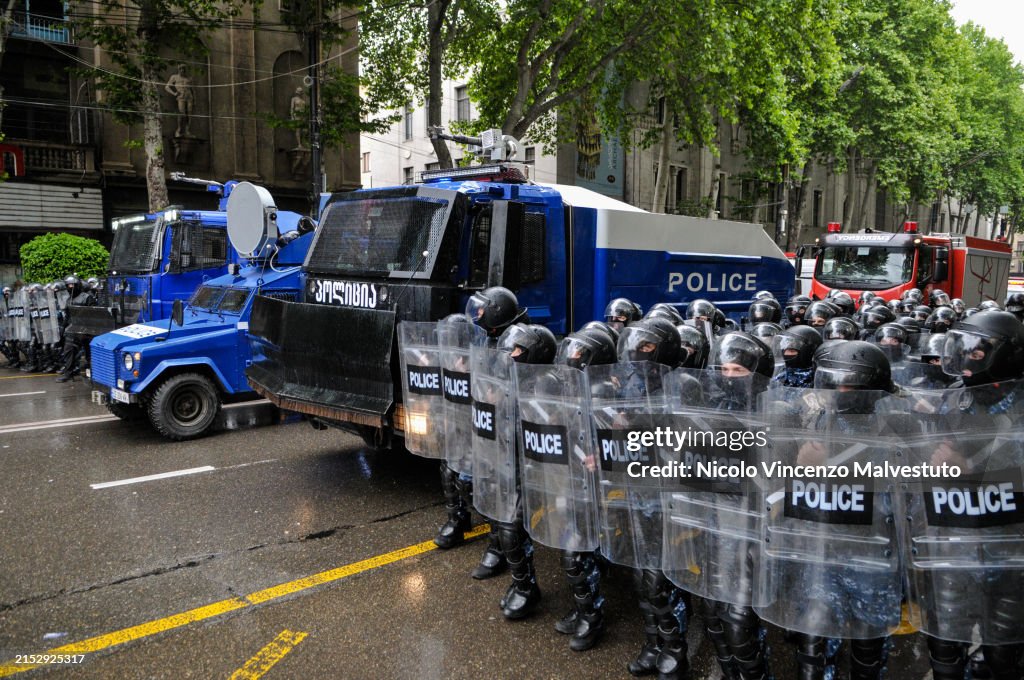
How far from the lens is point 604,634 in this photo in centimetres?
376

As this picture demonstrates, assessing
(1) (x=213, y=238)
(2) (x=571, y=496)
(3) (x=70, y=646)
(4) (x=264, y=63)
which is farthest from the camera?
(4) (x=264, y=63)

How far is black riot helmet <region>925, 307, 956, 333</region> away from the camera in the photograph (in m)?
7.02

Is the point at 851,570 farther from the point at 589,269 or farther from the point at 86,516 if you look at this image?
the point at 86,516

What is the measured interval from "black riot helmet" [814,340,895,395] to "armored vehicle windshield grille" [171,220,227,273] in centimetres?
951

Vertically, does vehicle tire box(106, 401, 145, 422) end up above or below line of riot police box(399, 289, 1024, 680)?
below

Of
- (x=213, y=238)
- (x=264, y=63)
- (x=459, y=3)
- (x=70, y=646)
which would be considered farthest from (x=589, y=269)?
(x=264, y=63)

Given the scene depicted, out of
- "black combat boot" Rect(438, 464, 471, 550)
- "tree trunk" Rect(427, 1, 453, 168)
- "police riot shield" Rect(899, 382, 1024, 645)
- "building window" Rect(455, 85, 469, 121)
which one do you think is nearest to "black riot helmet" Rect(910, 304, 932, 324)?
"black combat boot" Rect(438, 464, 471, 550)

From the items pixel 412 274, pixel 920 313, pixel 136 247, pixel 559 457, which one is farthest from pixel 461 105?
pixel 559 457

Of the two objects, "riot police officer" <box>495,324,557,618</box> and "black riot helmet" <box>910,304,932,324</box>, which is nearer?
"riot police officer" <box>495,324,557,618</box>

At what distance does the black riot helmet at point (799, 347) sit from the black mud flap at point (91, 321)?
31.9ft

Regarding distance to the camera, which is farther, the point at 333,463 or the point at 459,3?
the point at 459,3

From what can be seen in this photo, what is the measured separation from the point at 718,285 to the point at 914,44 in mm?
23770

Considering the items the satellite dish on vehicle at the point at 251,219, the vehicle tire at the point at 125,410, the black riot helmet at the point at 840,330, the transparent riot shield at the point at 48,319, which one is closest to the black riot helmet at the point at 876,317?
the black riot helmet at the point at 840,330

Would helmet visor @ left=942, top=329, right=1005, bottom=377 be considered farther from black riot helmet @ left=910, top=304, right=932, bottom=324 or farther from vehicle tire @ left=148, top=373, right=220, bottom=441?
vehicle tire @ left=148, top=373, right=220, bottom=441
